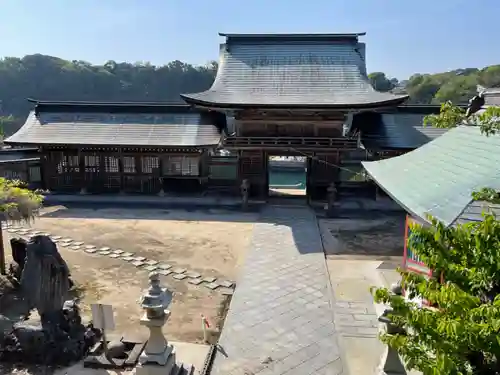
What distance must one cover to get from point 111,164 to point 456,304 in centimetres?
1967

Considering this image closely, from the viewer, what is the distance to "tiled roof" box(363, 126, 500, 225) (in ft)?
19.8

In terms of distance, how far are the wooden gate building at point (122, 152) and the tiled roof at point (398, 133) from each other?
7540 mm

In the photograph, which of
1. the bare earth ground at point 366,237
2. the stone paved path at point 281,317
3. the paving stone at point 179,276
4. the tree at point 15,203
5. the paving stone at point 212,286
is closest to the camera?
the stone paved path at point 281,317

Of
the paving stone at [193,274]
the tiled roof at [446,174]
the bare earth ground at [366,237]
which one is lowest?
the bare earth ground at [366,237]

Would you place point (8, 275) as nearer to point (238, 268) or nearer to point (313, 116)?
point (238, 268)

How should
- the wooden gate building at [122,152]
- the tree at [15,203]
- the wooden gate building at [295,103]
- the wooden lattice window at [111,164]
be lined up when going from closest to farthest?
the tree at [15,203]
the wooden gate building at [295,103]
the wooden gate building at [122,152]
the wooden lattice window at [111,164]

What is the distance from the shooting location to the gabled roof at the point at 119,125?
19.6 metres

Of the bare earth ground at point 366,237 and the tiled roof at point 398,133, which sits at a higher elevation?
the tiled roof at point 398,133

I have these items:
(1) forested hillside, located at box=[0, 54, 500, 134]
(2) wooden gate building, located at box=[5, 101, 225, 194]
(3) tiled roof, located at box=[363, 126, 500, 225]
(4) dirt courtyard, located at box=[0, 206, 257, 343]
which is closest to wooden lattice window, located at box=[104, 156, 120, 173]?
(2) wooden gate building, located at box=[5, 101, 225, 194]

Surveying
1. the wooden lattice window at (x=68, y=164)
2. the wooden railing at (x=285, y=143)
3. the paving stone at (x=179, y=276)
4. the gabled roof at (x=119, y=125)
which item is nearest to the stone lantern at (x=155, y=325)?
the paving stone at (x=179, y=276)

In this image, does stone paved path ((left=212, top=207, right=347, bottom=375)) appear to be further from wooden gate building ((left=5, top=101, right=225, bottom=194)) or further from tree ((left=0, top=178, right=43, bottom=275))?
wooden gate building ((left=5, top=101, right=225, bottom=194))

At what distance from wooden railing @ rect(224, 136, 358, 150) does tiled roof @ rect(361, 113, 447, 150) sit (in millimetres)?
1917

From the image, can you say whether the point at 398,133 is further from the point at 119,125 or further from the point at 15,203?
the point at 15,203

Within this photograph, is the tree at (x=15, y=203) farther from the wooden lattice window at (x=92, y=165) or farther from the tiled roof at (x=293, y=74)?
the wooden lattice window at (x=92, y=165)
